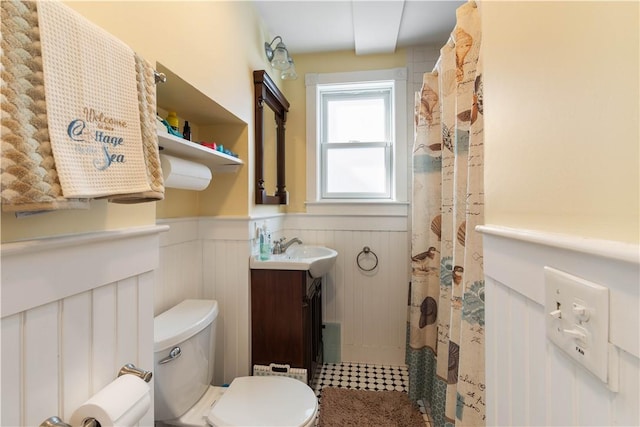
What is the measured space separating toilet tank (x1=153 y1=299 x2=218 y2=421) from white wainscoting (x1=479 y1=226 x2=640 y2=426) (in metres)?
1.07

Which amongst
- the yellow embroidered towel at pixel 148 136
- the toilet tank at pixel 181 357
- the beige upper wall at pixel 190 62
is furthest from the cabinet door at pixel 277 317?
the yellow embroidered towel at pixel 148 136

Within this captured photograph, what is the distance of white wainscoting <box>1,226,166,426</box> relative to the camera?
0.55 m

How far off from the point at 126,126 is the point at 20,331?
472mm

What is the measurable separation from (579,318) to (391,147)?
84.0 inches

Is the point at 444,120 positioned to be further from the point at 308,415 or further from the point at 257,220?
the point at 308,415

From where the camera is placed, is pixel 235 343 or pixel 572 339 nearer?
pixel 572 339

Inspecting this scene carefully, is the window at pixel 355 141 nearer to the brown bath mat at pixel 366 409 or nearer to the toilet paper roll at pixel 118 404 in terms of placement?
the brown bath mat at pixel 366 409

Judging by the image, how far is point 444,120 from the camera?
147 centimetres

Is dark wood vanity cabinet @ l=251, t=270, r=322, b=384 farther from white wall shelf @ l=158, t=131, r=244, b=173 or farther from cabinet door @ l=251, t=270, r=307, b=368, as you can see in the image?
white wall shelf @ l=158, t=131, r=244, b=173

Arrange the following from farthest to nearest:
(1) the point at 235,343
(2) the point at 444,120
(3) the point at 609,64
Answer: (1) the point at 235,343 < (2) the point at 444,120 < (3) the point at 609,64

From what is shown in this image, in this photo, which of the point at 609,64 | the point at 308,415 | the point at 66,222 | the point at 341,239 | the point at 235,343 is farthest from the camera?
the point at 341,239

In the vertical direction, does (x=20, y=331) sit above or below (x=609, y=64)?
below

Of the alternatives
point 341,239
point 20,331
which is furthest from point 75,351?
point 341,239

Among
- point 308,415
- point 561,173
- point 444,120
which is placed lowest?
point 308,415
